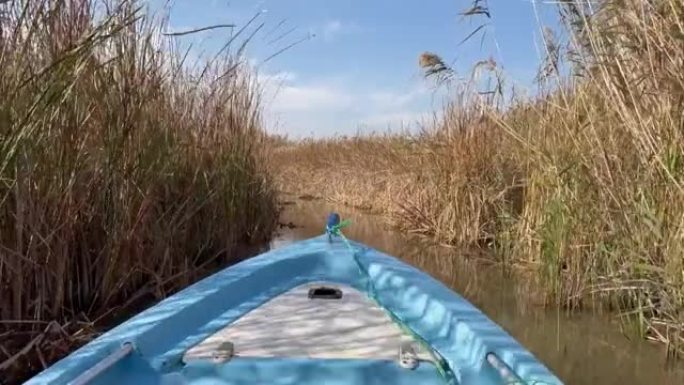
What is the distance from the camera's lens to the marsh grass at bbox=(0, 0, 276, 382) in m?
2.17

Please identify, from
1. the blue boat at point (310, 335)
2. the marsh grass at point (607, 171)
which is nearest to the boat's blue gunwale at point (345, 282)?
the blue boat at point (310, 335)

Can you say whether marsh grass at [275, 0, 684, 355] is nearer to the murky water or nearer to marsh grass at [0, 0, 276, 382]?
the murky water

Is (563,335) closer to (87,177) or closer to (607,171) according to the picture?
(607,171)

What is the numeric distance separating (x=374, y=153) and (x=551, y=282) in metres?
6.21

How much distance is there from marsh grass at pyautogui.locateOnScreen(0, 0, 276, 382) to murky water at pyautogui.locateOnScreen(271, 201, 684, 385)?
1647 mm

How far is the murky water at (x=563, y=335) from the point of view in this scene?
242 centimetres

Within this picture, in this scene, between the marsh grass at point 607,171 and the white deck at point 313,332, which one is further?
the marsh grass at point 607,171

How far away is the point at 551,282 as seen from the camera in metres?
3.30

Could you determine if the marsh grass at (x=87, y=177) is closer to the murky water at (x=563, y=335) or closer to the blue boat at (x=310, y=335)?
the blue boat at (x=310, y=335)

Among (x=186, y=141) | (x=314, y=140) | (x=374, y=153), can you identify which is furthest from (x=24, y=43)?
(x=314, y=140)

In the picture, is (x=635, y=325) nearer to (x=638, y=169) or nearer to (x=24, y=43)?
(x=638, y=169)

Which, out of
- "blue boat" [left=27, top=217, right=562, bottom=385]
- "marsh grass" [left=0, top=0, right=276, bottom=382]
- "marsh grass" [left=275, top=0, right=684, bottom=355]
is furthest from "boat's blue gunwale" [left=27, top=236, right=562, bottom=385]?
"marsh grass" [left=275, top=0, right=684, bottom=355]

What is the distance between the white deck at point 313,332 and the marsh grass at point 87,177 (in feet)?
2.24

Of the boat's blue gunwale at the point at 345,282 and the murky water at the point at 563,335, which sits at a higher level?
the boat's blue gunwale at the point at 345,282
